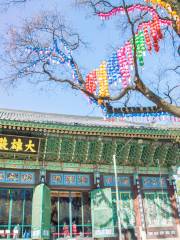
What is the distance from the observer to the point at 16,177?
534 inches

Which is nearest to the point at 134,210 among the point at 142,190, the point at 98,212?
the point at 142,190

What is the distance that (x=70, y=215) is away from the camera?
14.3 m

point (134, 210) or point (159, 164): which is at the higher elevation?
point (159, 164)

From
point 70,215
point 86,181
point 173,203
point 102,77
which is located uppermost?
point 102,77

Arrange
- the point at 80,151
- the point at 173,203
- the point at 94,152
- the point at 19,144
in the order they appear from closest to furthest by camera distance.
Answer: the point at 19,144 → the point at 80,151 → the point at 94,152 → the point at 173,203

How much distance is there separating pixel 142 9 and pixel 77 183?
8218mm

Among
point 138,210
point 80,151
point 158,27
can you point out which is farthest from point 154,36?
point 138,210

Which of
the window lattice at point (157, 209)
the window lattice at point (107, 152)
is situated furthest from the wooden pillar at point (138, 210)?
the window lattice at point (107, 152)

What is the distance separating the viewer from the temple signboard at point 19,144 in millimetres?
13156

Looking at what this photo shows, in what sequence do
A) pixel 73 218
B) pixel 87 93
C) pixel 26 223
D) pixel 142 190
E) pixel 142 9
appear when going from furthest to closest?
pixel 142 190
pixel 73 218
pixel 26 223
pixel 142 9
pixel 87 93

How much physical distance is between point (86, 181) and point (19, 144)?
12.1 ft

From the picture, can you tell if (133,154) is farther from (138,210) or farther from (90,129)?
(90,129)

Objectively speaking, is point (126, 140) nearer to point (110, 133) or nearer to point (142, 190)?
point (110, 133)

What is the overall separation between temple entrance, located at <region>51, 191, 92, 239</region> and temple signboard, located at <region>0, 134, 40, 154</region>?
8.20 ft
